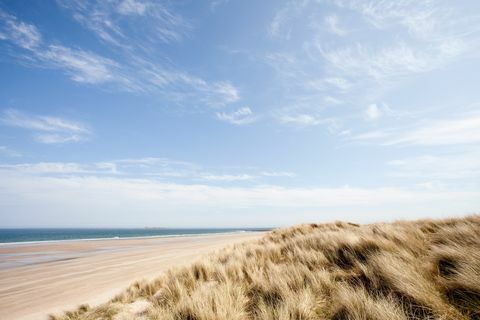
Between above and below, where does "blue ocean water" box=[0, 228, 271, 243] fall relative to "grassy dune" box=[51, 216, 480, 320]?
below

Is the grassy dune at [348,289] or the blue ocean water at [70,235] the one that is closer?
the grassy dune at [348,289]

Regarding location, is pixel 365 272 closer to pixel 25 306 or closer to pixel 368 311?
pixel 368 311

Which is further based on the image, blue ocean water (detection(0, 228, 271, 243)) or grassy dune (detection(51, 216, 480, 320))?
blue ocean water (detection(0, 228, 271, 243))

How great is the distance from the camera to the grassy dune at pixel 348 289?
341 centimetres

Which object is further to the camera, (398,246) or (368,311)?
(398,246)

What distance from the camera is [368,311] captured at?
129 inches

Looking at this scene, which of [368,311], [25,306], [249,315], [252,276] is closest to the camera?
[368,311]

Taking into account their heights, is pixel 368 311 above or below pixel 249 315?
above

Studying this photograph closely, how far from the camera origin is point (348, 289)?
13.5 ft

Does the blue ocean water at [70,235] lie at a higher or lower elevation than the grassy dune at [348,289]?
lower

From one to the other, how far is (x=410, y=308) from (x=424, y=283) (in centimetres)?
65

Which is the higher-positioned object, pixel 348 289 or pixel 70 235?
pixel 348 289

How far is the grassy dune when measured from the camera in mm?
3410

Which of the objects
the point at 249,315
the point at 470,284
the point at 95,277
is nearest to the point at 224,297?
the point at 249,315
